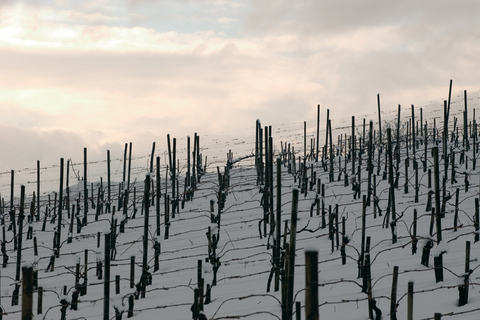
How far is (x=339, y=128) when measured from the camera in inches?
1321

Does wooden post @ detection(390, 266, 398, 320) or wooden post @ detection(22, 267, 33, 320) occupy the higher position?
wooden post @ detection(22, 267, 33, 320)

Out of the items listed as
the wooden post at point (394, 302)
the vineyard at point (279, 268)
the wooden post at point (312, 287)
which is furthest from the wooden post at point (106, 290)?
the wooden post at point (312, 287)

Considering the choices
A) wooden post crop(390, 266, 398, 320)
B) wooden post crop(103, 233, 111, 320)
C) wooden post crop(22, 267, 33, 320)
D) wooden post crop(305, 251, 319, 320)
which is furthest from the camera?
wooden post crop(103, 233, 111, 320)

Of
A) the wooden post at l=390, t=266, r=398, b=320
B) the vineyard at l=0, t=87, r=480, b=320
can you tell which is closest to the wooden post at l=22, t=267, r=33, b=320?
the vineyard at l=0, t=87, r=480, b=320

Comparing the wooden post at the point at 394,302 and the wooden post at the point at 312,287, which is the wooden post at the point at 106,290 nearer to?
the wooden post at the point at 394,302

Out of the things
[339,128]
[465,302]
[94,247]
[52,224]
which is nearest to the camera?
[465,302]

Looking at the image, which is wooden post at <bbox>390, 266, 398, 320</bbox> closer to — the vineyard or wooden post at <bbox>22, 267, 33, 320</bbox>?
the vineyard

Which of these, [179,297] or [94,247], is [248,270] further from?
[94,247]

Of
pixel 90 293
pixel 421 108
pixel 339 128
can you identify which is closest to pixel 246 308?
pixel 90 293

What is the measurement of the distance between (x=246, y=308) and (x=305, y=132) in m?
19.4

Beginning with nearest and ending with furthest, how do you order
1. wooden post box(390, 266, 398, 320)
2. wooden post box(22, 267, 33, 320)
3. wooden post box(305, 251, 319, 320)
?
wooden post box(305, 251, 319, 320), wooden post box(22, 267, 33, 320), wooden post box(390, 266, 398, 320)

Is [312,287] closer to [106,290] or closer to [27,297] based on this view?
[27,297]

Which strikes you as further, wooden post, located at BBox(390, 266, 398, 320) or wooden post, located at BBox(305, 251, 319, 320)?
wooden post, located at BBox(390, 266, 398, 320)

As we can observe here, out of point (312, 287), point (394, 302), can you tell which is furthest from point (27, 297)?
point (394, 302)
